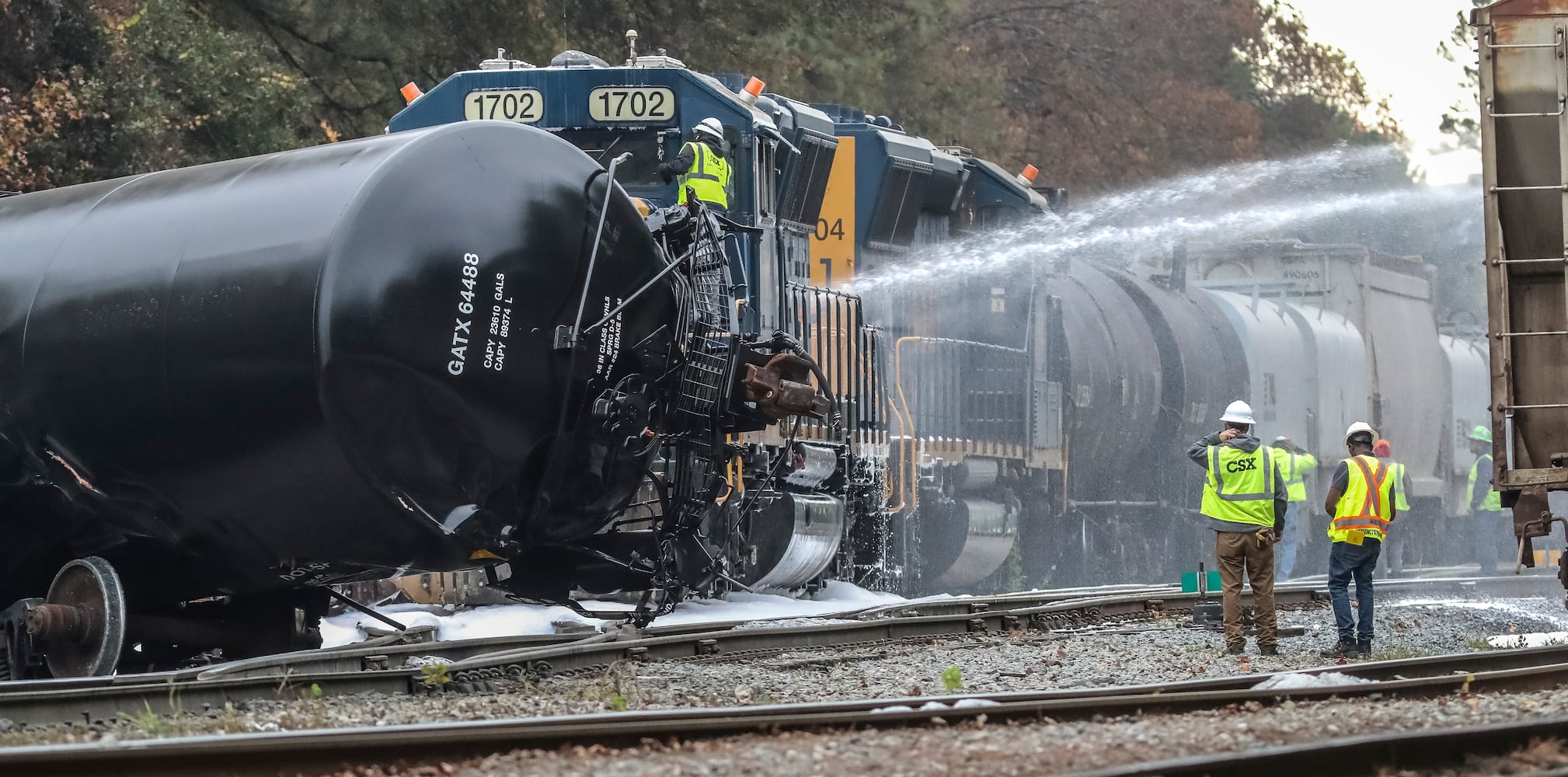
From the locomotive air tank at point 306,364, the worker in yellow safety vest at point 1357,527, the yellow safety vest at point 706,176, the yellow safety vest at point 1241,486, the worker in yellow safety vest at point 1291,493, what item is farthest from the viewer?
the worker in yellow safety vest at point 1291,493

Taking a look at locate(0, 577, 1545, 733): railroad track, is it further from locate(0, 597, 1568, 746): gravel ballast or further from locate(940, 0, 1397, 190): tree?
locate(940, 0, 1397, 190): tree

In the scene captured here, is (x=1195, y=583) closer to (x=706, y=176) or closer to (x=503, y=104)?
(x=706, y=176)

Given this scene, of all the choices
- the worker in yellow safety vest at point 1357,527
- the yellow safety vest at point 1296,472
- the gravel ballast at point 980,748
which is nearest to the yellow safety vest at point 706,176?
the worker in yellow safety vest at point 1357,527

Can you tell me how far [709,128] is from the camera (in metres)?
12.7

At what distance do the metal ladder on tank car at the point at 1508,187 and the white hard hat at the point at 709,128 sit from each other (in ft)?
16.0

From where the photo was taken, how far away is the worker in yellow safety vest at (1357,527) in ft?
37.6

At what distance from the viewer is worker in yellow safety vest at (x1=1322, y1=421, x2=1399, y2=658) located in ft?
37.6

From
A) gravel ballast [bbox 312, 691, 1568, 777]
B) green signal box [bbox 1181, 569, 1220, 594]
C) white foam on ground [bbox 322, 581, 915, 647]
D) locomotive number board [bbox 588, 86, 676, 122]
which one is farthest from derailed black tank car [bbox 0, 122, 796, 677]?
green signal box [bbox 1181, 569, 1220, 594]

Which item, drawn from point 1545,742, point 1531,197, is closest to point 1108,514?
point 1531,197

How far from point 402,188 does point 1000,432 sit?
1193 cm

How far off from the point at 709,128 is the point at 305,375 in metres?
4.92

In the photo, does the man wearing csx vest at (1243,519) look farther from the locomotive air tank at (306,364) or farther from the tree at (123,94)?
the tree at (123,94)

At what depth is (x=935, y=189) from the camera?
18344 mm

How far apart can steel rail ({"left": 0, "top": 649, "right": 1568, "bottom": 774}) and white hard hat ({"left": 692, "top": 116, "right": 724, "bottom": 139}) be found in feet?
18.8
